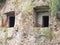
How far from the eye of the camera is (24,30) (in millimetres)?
7508

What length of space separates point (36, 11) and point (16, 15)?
25.5 inches

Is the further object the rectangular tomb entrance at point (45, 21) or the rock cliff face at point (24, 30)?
the rectangular tomb entrance at point (45, 21)

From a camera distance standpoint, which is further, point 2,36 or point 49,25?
point 2,36

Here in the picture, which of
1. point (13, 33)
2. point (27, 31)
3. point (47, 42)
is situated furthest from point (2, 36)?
point (47, 42)

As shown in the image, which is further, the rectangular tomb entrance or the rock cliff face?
the rectangular tomb entrance

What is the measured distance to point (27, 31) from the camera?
7.47 metres

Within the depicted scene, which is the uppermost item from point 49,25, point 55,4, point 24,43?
point 55,4

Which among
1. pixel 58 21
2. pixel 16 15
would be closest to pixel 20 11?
pixel 16 15

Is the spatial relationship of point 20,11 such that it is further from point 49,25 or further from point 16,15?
point 49,25

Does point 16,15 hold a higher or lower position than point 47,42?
higher

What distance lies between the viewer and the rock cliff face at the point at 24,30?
7.22 m

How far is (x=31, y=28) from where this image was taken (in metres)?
7.44

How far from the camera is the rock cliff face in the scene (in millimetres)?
7219

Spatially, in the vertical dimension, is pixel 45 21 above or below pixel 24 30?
above
